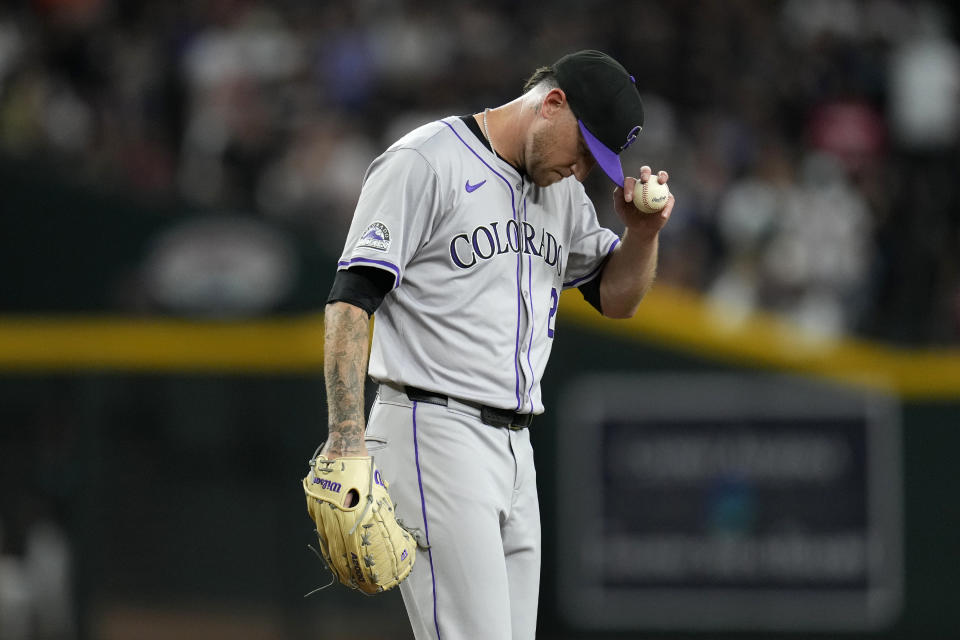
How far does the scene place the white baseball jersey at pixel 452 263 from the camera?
3.21 m

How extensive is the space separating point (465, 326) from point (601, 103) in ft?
1.98

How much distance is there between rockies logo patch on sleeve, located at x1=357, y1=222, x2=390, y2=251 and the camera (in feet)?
10.3

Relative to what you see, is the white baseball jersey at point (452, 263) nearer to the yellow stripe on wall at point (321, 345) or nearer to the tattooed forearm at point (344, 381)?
the tattooed forearm at point (344, 381)

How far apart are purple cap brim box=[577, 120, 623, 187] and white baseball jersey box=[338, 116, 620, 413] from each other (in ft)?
0.75

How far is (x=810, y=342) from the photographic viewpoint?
7.79 meters

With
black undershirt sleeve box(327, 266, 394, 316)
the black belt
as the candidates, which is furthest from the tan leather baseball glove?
black undershirt sleeve box(327, 266, 394, 316)

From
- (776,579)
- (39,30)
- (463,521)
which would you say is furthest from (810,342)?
(39,30)

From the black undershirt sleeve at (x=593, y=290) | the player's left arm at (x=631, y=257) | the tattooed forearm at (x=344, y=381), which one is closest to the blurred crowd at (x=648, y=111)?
the black undershirt sleeve at (x=593, y=290)

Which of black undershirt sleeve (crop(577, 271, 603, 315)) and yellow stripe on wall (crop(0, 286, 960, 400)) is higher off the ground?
black undershirt sleeve (crop(577, 271, 603, 315))

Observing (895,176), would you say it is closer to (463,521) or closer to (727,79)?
(727,79)

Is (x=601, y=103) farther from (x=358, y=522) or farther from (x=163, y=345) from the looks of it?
(x=163, y=345)

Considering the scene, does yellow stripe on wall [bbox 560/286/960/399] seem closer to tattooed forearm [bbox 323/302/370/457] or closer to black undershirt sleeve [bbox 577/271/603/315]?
black undershirt sleeve [bbox 577/271/603/315]

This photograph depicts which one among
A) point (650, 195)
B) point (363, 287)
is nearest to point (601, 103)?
point (650, 195)

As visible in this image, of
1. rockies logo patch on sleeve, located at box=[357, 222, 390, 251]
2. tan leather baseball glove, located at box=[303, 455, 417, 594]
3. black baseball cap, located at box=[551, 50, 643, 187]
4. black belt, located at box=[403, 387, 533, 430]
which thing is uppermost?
black baseball cap, located at box=[551, 50, 643, 187]
